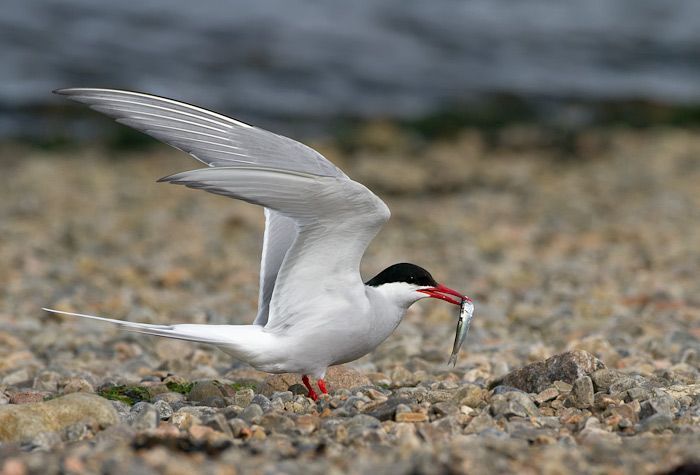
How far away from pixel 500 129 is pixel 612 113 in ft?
8.15

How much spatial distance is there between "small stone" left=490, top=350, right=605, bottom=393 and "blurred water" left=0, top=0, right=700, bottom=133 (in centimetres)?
1221

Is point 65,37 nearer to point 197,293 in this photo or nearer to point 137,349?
point 197,293

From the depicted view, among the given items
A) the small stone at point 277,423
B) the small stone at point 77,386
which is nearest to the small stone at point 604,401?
the small stone at point 277,423

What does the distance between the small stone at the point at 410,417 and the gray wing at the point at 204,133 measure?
Answer: 34.6 inches

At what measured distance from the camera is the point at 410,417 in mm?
3578

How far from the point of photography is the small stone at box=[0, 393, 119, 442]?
3471 mm

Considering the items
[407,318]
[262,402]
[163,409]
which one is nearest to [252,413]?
[262,402]

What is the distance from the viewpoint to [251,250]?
29.8 feet

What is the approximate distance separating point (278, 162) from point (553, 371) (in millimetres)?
1326

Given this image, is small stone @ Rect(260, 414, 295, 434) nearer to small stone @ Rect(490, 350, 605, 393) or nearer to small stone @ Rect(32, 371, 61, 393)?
small stone @ Rect(490, 350, 605, 393)

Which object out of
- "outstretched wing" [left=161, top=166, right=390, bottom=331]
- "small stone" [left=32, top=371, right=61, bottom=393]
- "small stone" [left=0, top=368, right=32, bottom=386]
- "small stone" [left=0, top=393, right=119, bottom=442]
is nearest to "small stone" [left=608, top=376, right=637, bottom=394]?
"outstretched wing" [left=161, top=166, right=390, bottom=331]

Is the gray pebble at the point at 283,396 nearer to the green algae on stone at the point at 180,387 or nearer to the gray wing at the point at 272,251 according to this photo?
the gray wing at the point at 272,251

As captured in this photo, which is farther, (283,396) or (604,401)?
(283,396)

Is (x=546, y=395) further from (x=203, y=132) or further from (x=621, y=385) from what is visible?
(x=203, y=132)
